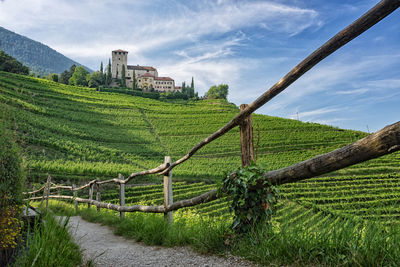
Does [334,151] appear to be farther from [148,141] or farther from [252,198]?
[148,141]

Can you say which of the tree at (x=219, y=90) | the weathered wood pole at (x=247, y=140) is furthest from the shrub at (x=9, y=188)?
the tree at (x=219, y=90)

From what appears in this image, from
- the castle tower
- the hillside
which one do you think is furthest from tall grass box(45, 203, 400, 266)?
the castle tower

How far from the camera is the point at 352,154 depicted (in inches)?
60.7

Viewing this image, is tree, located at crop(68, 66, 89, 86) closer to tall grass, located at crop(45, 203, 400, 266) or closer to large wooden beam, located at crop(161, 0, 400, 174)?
tall grass, located at crop(45, 203, 400, 266)

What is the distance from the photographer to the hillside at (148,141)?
90.8 feet

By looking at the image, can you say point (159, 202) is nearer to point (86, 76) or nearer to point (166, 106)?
point (166, 106)

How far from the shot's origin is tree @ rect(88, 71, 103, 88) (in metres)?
81.2

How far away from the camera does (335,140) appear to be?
4606 centimetres

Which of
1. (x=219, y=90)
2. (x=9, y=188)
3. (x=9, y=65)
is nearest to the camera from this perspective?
(x=9, y=188)

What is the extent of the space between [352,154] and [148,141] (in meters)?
47.5

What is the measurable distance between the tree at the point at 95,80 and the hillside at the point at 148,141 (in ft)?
46.4

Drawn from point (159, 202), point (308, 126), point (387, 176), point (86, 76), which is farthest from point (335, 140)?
point (86, 76)

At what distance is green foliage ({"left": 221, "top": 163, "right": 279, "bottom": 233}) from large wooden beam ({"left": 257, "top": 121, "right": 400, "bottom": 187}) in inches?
10.8

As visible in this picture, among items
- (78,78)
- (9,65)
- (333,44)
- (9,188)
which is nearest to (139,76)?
(78,78)
